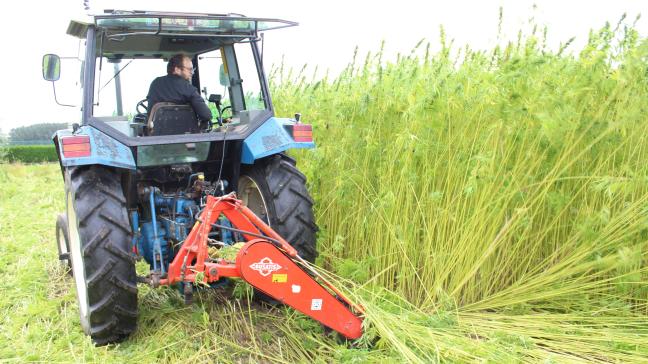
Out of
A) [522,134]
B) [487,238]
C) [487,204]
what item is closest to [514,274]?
[487,238]

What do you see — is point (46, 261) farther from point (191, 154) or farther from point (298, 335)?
point (298, 335)

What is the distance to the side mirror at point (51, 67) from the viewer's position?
13.2ft

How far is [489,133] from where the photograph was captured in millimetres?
3658

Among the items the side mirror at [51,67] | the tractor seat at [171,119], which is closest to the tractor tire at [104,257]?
the tractor seat at [171,119]

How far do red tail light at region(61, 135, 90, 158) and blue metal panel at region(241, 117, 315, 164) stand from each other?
104cm

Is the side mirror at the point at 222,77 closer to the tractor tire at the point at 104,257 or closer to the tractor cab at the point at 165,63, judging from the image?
the tractor cab at the point at 165,63

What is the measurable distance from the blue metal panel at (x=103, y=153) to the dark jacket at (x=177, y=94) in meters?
0.64

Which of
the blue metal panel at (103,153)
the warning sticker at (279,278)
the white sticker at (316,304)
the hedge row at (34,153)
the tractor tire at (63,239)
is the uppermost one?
the blue metal panel at (103,153)

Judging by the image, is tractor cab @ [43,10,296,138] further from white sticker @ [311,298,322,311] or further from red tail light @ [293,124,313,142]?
white sticker @ [311,298,322,311]

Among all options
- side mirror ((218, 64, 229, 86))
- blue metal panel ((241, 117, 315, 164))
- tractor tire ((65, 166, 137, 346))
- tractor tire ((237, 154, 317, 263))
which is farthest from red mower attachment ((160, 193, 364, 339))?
side mirror ((218, 64, 229, 86))

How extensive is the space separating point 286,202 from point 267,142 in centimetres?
44

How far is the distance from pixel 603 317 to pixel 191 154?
9.06 feet

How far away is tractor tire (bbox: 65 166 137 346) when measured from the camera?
11.3 feet

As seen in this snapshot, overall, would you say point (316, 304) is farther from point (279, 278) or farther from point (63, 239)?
point (63, 239)
